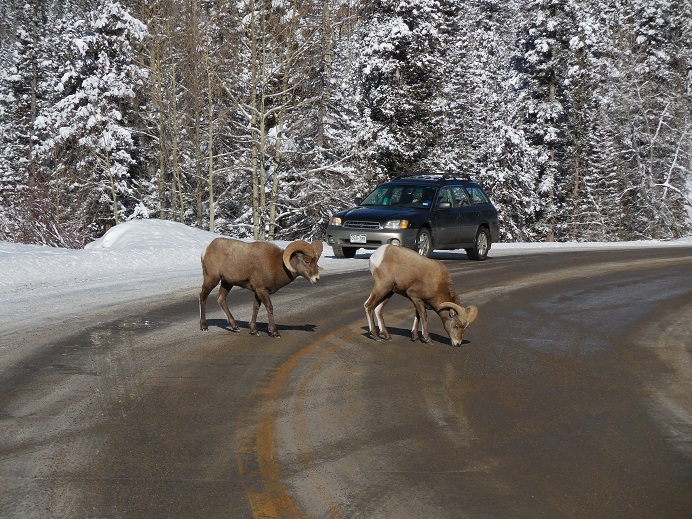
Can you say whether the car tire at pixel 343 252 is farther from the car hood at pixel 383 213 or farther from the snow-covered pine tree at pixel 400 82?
the snow-covered pine tree at pixel 400 82

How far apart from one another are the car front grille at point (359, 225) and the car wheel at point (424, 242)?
Result: 104cm

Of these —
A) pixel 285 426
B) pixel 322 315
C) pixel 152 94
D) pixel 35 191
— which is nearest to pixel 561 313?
pixel 322 315

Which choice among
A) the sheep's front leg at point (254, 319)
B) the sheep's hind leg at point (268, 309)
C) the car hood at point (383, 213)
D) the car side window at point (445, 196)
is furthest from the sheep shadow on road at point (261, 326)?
A: the car side window at point (445, 196)

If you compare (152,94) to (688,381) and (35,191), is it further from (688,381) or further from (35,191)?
(688,381)

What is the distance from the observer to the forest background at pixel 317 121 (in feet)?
118

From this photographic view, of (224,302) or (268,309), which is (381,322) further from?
(224,302)

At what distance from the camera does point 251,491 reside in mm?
5023

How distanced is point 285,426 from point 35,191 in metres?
26.9

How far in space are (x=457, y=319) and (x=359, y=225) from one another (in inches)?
426

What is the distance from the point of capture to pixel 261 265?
1010 centimetres

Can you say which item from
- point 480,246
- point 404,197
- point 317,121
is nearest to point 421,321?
point 404,197

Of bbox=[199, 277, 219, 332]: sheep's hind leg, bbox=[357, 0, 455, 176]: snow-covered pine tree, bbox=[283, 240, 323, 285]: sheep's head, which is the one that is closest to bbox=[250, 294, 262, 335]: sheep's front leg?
bbox=[199, 277, 219, 332]: sheep's hind leg

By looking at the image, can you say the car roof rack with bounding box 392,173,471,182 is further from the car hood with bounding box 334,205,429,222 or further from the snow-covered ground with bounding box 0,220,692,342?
the snow-covered ground with bounding box 0,220,692,342

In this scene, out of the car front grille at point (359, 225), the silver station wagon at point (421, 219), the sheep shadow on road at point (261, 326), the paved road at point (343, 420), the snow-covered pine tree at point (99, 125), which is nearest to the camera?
the paved road at point (343, 420)
